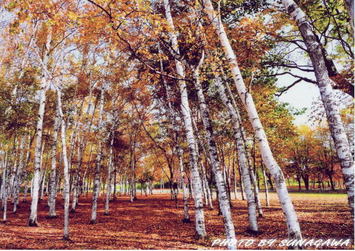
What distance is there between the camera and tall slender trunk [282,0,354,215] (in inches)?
174

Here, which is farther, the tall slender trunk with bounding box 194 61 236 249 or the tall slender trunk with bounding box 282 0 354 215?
the tall slender trunk with bounding box 194 61 236 249

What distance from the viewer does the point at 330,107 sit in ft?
15.8

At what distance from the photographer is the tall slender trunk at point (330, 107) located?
441 centimetres

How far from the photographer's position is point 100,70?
15.4m

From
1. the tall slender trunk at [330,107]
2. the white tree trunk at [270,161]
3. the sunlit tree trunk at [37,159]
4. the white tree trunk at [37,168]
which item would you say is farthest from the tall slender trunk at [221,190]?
the white tree trunk at [37,168]

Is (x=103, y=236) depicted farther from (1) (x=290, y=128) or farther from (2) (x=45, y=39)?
(1) (x=290, y=128)

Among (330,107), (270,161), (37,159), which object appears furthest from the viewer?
(37,159)

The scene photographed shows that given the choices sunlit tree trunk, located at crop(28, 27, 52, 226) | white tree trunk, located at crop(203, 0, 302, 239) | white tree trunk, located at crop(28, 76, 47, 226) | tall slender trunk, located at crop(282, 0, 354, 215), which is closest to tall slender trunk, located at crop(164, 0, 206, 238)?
white tree trunk, located at crop(203, 0, 302, 239)

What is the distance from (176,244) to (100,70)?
12.3m

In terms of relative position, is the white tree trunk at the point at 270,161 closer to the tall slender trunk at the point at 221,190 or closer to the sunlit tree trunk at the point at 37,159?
the tall slender trunk at the point at 221,190

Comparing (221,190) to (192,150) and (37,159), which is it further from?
(37,159)

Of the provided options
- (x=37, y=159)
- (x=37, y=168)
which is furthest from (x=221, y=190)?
(x=37, y=159)

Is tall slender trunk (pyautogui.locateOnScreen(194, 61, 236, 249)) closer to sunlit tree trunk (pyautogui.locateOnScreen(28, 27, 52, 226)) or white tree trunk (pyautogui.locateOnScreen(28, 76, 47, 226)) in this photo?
sunlit tree trunk (pyautogui.locateOnScreen(28, 27, 52, 226))

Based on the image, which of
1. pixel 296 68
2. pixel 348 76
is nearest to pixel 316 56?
pixel 348 76
